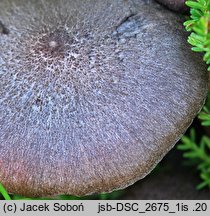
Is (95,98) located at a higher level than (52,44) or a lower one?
lower

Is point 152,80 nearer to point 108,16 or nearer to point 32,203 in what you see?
point 108,16

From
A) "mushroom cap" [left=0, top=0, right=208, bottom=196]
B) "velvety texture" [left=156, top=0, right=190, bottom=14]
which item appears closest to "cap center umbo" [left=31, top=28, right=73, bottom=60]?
"mushroom cap" [left=0, top=0, right=208, bottom=196]

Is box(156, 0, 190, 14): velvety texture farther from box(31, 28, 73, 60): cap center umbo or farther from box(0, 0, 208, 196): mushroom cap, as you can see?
box(31, 28, 73, 60): cap center umbo

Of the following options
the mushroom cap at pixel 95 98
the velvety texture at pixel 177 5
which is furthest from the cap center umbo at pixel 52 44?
the velvety texture at pixel 177 5

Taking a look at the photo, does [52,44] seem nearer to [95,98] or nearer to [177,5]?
[95,98]

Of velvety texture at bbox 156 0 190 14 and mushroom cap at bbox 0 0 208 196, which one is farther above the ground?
velvety texture at bbox 156 0 190 14

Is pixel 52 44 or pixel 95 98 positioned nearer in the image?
pixel 95 98

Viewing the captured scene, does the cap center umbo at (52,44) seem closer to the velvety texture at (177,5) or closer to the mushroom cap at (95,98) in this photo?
the mushroom cap at (95,98)

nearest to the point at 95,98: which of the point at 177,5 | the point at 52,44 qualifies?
the point at 52,44

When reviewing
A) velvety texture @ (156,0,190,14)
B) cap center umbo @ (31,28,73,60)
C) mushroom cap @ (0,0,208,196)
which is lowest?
mushroom cap @ (0,0,208,196)
